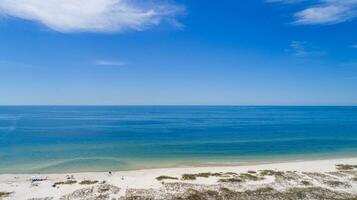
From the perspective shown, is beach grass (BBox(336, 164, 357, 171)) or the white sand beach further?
beach grass (BBox(336, 164, 357, 171))

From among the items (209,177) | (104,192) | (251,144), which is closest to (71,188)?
(104,192)

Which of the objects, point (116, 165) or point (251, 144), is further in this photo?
point (251, 144)

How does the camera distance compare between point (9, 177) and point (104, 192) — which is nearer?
point (104, 192)

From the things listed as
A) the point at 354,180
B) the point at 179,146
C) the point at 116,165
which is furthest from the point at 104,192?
the point at 179,146

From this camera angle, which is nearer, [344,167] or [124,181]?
[124,181]

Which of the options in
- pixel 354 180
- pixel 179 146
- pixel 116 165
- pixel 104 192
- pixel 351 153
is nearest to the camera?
pixel 104 192

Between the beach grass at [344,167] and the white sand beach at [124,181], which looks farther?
the beach grass at [344,167]

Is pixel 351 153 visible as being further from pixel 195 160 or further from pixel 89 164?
pixel 89 164

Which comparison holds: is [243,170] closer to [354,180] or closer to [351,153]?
[354,180]

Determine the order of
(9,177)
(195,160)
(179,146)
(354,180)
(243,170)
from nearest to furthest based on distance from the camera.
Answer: (354,180)
(9,177)
(243,170)
(195,160)
(179,146)
